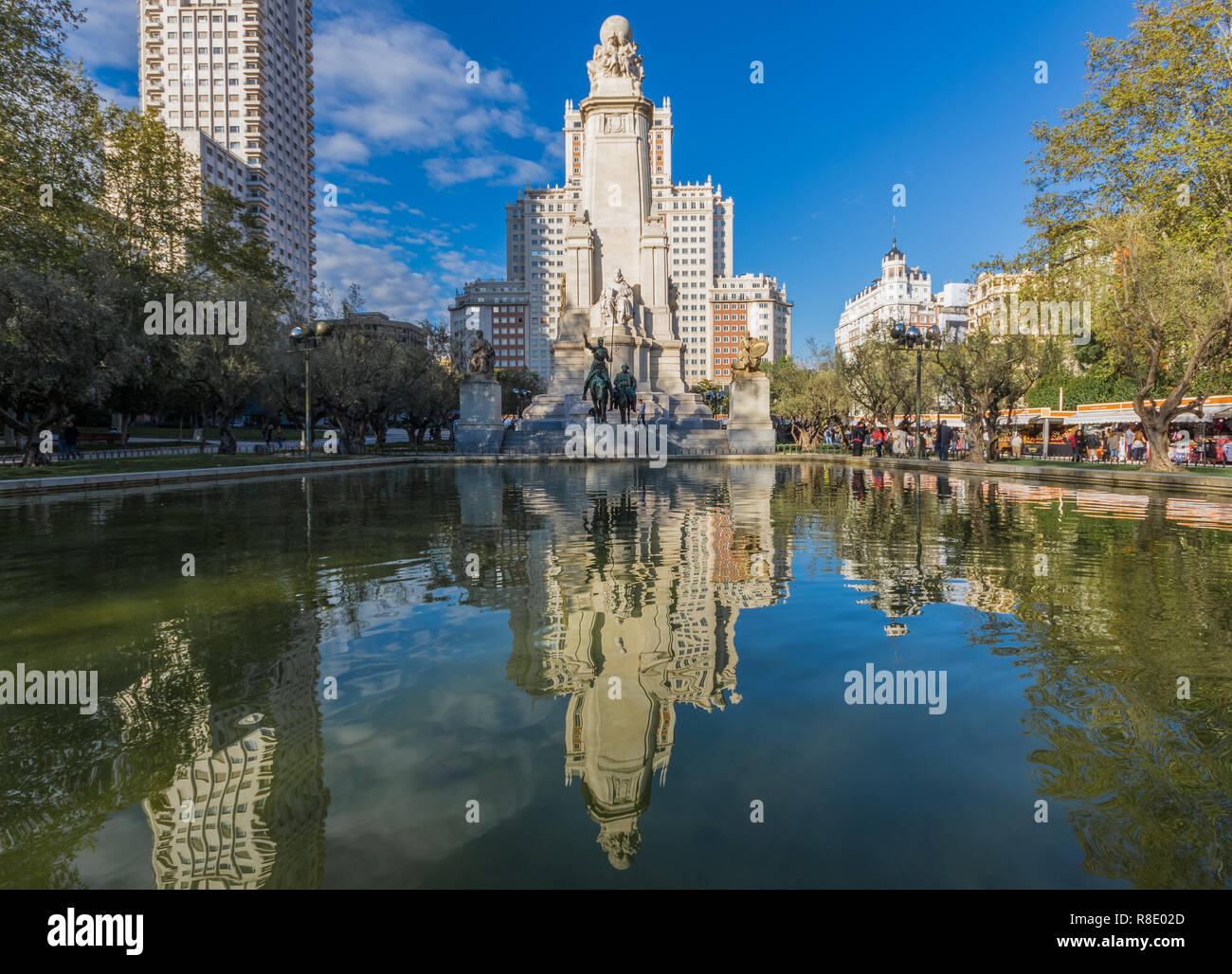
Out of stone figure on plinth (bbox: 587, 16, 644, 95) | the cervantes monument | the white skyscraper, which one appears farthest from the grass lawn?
the white skyscraper

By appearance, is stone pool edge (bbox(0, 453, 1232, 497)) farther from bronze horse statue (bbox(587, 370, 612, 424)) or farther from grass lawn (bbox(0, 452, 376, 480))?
bronze horse statue (bbox(587, 370, 612, 424))

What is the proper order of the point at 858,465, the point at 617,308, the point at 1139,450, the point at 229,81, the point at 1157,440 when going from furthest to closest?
the point at 229,81, the point at 617,308, the point at 1139,450, the point at 858,465, the point at 1157,440

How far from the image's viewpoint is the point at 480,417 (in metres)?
34.0

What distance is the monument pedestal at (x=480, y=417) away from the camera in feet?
109

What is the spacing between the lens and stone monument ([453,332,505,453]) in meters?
33.4

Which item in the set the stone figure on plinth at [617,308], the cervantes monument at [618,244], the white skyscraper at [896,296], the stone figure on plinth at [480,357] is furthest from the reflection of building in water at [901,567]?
the white skyscraper at [896,296]

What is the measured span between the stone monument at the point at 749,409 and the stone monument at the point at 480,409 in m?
11.8

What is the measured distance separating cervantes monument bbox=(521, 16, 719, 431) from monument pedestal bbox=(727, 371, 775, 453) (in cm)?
490

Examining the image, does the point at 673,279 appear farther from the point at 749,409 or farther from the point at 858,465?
the point at 858,465

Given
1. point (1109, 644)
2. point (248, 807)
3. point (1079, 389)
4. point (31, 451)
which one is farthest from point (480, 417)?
point (1079, 389)

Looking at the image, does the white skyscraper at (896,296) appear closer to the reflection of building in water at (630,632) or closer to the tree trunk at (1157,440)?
the tree trunk at (1157,440)

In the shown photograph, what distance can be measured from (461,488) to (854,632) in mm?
13443

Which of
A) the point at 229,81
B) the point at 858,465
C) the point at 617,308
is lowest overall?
the point at 858,465

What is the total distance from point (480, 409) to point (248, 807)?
32415 millimetres
